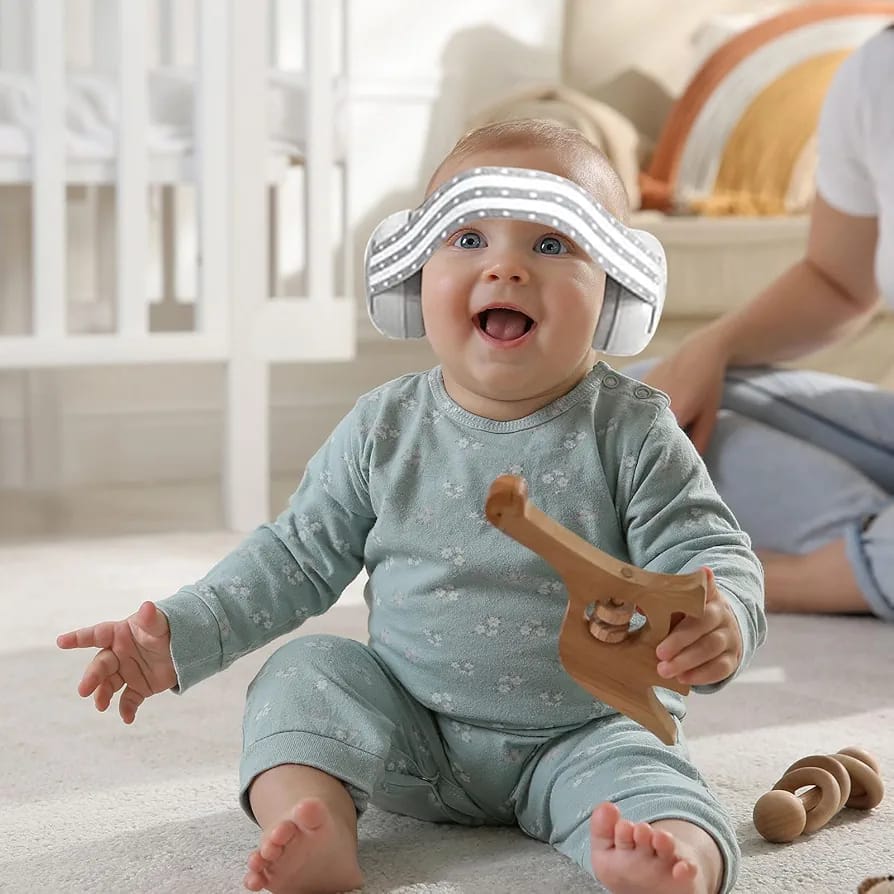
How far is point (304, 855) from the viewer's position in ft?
2.28

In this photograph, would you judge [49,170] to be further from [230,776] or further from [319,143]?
[230,776]

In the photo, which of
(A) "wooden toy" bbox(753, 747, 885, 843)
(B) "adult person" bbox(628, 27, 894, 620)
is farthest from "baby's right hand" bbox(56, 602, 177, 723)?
(B) "adult person" bbox(628, 27, 894, 620)

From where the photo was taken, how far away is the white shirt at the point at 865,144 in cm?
146

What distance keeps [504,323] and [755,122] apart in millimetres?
1766

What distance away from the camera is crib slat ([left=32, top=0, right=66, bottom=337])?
5.76 ft

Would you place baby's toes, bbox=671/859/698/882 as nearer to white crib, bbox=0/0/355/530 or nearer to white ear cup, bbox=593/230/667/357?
white ear cup, bbox=593/230/667/357

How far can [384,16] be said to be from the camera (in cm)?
258

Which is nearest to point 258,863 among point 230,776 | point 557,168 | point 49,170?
point 230,776

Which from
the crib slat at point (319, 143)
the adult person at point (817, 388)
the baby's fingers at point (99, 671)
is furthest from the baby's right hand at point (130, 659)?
the crib slat at point (319, 143)

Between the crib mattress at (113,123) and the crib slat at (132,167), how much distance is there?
18 mm

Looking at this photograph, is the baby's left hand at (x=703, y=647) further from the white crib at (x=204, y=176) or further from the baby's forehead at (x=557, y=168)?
the white crib at (x=204, y=176)

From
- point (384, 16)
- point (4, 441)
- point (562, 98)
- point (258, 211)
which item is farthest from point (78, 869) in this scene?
point (384, 16)

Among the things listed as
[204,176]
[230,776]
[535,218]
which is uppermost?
[535,218]

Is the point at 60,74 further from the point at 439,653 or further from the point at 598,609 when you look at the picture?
the point at 598,609
